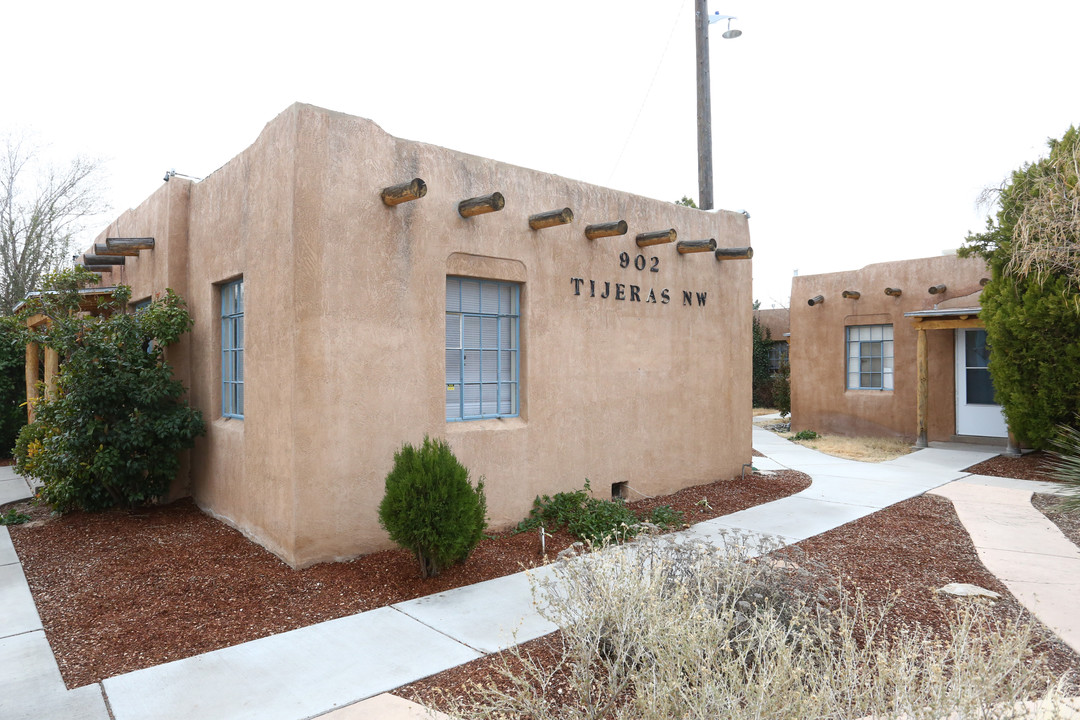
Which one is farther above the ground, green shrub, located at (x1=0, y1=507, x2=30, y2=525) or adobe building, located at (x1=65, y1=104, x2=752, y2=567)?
adobe building, located at (x1=65, y1=104, x2=752, y2=567)

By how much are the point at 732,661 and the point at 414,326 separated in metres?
4.09

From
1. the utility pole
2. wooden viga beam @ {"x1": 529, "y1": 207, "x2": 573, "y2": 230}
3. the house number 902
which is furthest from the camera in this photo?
the utility pole

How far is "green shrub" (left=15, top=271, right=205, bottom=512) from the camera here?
6.88 meters

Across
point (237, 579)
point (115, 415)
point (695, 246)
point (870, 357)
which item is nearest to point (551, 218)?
point (695, 246)

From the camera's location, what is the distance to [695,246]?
27.9 feet

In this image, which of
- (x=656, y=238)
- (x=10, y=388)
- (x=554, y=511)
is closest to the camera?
(x=554, y=511)

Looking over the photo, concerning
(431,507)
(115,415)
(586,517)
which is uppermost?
(115,415)

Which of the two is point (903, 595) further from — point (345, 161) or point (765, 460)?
point (765, 460)

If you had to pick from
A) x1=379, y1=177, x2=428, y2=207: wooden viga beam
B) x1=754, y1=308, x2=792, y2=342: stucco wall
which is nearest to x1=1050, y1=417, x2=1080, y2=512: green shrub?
x1=379, y1=177, x2=428, y2=207: wooden viga beam

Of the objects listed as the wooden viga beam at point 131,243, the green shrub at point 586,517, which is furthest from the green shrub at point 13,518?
the green shrub at point 586,517

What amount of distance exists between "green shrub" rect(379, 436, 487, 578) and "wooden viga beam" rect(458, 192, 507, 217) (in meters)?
2.25

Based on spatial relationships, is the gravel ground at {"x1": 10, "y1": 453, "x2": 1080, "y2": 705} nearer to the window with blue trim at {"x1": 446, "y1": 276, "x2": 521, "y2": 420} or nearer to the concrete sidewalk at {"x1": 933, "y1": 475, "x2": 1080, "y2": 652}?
the concrete sidewalk at {"x1": 933, "y1": 475, "x2": 1080, "y2": 652}

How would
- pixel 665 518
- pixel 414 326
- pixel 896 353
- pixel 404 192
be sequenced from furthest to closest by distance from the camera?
pixel 896 353, pixel 665 518, pixel 414 326, pixel 404 192

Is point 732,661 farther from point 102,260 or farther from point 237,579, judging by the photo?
point 102,260
